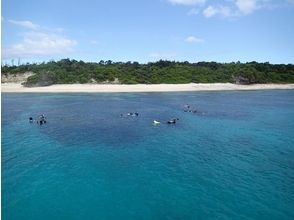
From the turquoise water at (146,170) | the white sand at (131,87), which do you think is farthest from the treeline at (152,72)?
the turquoise water at (146,170)

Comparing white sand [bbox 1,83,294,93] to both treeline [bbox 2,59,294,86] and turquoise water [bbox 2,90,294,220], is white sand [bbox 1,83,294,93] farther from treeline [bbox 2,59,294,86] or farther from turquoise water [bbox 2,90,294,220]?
turquoise water [bbox 2,90,294,220]

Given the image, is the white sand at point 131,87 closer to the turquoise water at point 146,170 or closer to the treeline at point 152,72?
the treeline at point 152,72

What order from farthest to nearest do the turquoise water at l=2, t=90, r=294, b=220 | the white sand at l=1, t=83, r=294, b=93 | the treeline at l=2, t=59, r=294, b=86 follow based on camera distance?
the treeline at l=2, t=59, r=294, b=86
the white sand at l=1, t=83, r=294, b=93
the turquoise water at l=2, t=90, r=294, b=220

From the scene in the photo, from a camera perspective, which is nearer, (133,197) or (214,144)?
(133,197)

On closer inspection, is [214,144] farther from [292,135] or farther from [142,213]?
[142,213]

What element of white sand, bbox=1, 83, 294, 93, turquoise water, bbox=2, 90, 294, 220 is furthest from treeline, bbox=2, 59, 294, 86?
turquoise water, bbox=2, 90, 294, 220

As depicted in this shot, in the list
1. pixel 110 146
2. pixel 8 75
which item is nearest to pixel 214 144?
pixel 110 146
